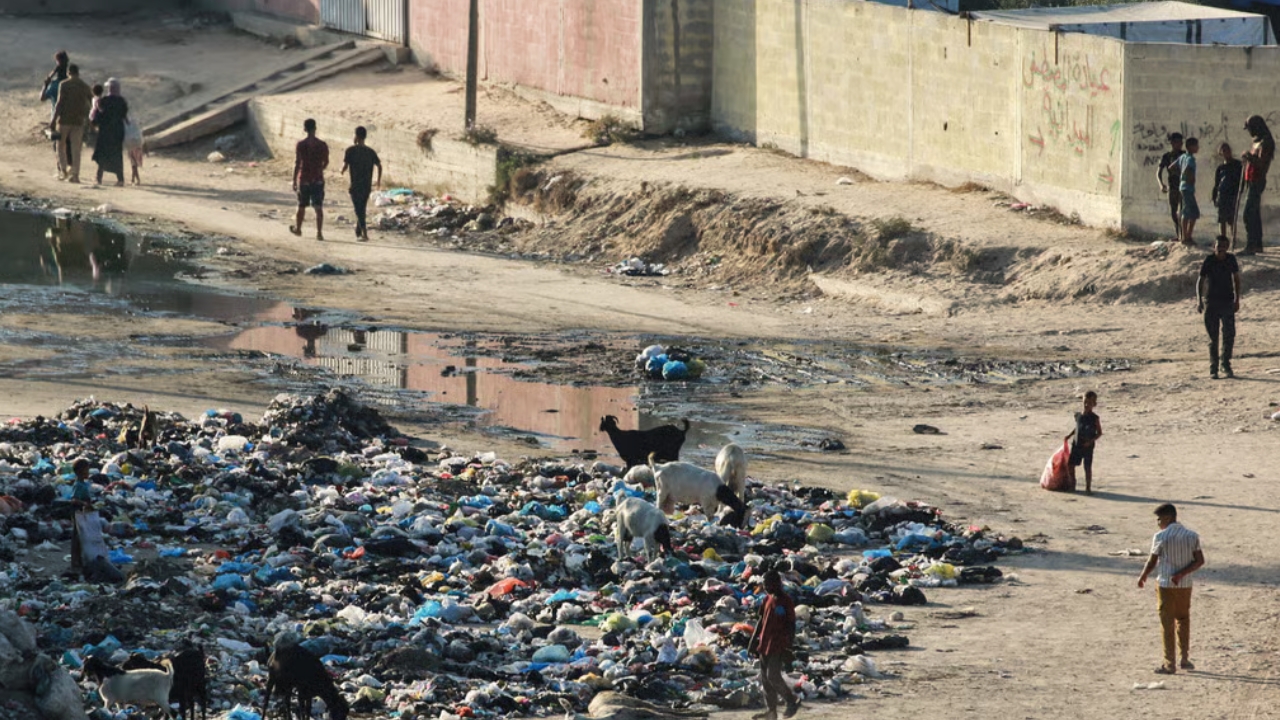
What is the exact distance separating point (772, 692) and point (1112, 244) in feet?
38.2

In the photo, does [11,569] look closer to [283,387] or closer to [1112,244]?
[283,387]

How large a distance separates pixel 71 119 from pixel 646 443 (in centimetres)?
1603

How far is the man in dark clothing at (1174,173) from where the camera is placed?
65.1ft

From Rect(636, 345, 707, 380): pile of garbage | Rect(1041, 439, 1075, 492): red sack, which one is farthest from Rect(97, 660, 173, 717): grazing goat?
Rect(636, 345, 707, 380): pile of garbage

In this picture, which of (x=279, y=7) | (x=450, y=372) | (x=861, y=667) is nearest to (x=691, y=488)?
(x=861, y=667)

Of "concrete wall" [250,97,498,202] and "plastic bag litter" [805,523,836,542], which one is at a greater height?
"concrete wall" [250,97,498,202]

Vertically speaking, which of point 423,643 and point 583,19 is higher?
point 583,19

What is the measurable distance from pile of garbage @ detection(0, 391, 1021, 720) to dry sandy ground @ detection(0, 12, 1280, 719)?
592 millimetres

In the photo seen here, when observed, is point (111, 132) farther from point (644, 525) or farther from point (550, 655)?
point (550, 655)

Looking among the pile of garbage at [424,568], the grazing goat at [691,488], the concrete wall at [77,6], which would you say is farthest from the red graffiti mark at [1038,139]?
Result: the concrete wall at [77,6]

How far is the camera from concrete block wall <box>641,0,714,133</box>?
26.5 metres

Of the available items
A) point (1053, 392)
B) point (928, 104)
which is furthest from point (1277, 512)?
point (928, 104)

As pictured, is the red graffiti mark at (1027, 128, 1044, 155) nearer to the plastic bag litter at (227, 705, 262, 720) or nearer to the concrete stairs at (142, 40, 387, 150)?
the concrete stairs at (142, 40, 387, 150)

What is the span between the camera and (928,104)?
23.5 metres
